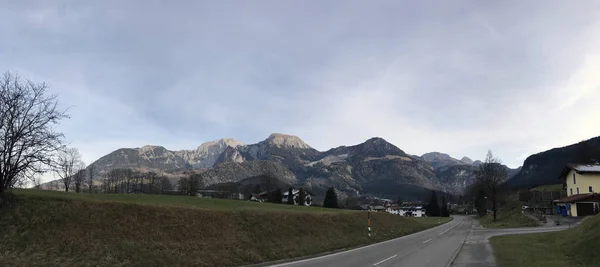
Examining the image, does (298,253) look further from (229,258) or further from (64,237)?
(64,237)

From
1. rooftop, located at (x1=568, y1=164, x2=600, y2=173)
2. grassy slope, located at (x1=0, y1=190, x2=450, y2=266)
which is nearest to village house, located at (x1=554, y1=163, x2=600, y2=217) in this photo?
rooftop, located at (x1=568, y1=164, x2=600, y2=173)

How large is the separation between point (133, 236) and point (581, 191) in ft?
247

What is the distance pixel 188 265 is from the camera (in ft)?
59.3

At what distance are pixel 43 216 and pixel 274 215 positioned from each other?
649 inches

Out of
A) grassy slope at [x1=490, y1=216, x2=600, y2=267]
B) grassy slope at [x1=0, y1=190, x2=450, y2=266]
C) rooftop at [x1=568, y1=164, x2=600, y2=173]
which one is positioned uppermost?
rooftop at [x1=568, y1=164, x2=600, y2=173]

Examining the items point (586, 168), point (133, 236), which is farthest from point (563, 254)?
point (586, 168)

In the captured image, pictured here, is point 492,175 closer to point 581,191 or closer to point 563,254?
point 581,191

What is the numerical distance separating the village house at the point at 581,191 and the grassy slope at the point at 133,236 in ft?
173

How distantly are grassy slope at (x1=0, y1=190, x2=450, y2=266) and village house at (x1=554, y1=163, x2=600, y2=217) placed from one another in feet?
173

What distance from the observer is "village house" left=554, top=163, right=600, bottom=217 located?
59.0 m

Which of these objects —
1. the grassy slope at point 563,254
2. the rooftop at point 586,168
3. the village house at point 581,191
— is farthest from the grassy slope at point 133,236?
the rooftop at point 586,168

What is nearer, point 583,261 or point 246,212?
point 583,261

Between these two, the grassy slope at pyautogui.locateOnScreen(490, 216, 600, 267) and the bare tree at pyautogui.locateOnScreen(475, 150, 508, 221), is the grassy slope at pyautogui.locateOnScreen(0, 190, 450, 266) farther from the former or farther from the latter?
the bare tree at pyautogui.locateOnScreen(475, 150, 508, 221)

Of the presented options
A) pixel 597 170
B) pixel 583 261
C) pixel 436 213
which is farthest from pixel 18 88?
pixel 436 213
